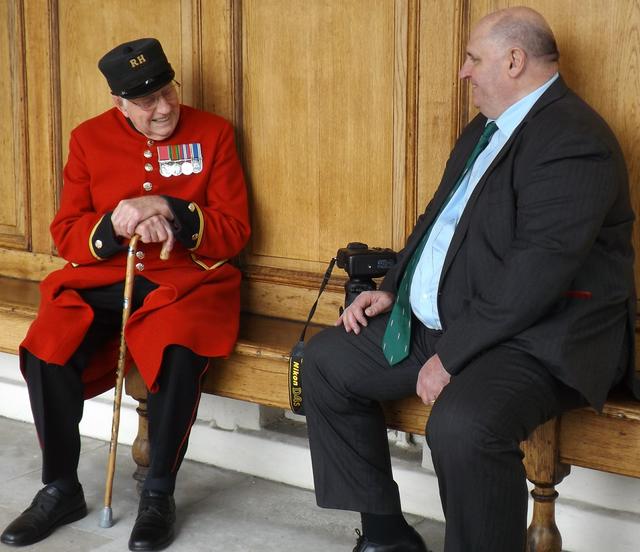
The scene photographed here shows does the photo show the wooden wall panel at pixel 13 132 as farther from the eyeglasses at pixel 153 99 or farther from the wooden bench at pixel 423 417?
the eyeglasses at pixel 153 99

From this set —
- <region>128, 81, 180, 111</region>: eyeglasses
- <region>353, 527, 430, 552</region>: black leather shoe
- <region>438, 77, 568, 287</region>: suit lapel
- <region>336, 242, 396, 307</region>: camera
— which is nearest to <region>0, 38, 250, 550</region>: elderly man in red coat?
<region>128, 81, 180, 111</region>: eyeglasses

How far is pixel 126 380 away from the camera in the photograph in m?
3.38

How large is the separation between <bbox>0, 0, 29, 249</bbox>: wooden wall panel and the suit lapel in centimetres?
214

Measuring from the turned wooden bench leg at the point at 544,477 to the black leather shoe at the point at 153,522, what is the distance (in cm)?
103

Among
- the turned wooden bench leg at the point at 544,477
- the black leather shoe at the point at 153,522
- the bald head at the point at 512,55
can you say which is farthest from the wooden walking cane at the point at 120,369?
the turned wooden bench leg at the point at 544,477

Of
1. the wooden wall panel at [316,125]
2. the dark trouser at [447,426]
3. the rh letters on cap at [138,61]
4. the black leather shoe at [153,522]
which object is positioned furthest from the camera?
the wooden wall panel at [316,125]

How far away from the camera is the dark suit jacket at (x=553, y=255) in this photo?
243 cm

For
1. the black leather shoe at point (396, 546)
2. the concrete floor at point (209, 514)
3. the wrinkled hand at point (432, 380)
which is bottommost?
the concrete floor at point (209, 514)

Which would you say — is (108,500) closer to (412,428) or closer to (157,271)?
(157,271)

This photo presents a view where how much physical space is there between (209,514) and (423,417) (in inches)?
32.2

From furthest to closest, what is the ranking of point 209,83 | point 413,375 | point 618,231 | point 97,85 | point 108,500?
point 97,85
point 209,83
point 108,500
point 413,375
point 618,231

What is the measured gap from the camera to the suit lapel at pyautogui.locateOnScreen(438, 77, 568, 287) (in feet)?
8.55

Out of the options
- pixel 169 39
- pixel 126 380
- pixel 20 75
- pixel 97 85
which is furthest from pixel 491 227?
pixel 20 75

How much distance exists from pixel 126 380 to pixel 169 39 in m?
1.22
